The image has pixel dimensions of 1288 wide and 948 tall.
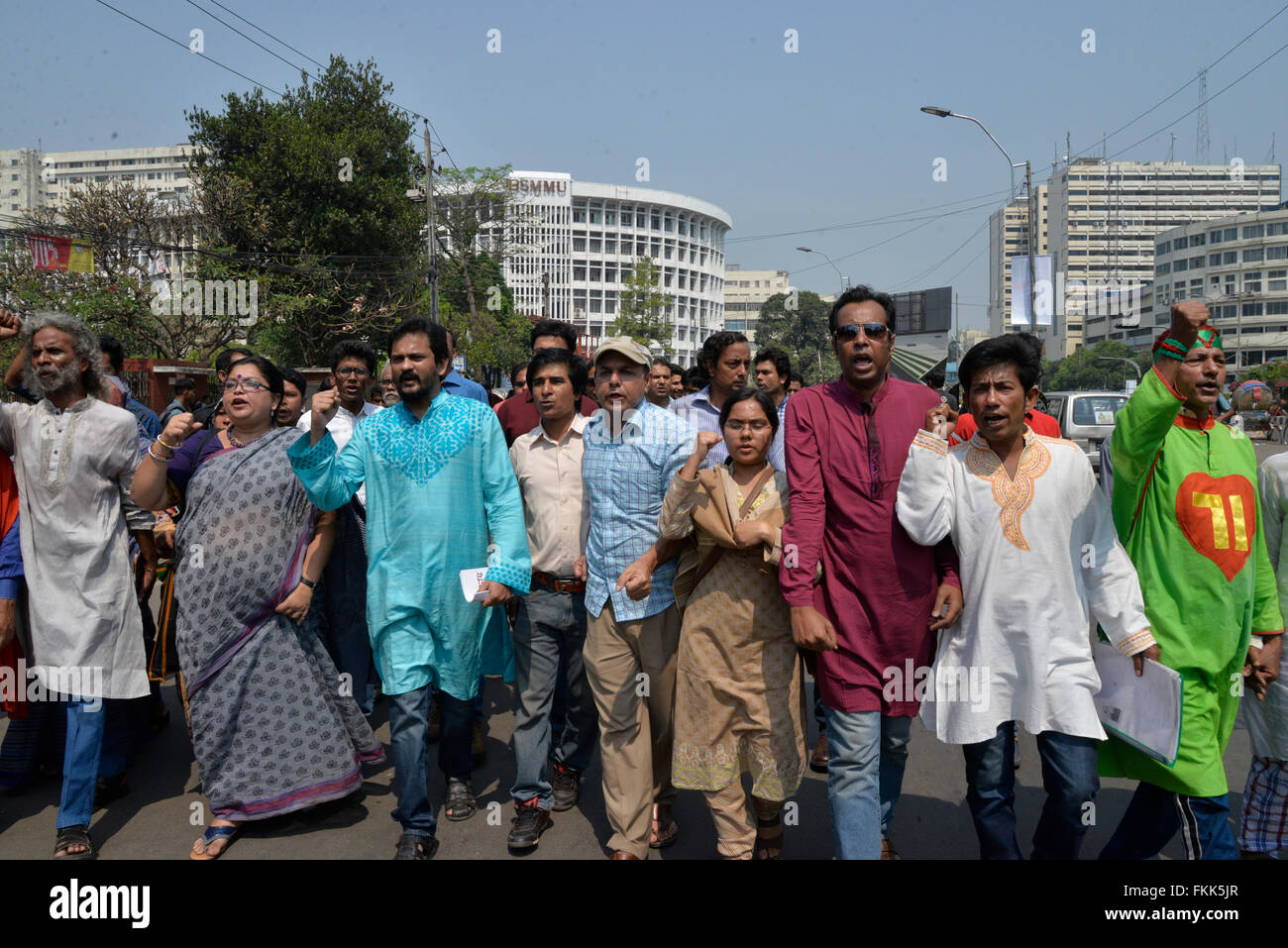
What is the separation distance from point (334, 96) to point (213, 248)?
6.03 metres

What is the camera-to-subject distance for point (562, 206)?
97.1m

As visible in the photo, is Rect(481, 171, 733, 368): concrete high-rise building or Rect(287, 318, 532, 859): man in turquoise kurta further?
Rect(481, 171, 733, 368): concrete high-rise building

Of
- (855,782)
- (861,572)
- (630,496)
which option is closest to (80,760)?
(630,496)

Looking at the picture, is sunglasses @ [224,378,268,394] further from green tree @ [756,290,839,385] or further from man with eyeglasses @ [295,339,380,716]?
green tree @ [756,290,839,385]

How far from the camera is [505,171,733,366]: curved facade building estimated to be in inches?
3770

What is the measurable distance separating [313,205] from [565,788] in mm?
23018

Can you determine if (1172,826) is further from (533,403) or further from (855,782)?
(533,403)

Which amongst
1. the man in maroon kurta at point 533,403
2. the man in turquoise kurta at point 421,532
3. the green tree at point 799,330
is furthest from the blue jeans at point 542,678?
the green tree at point 799,330

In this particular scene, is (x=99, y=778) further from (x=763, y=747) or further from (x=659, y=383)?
(x=659, y=383)

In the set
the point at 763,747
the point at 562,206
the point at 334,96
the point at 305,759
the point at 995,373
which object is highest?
the point at 562,206

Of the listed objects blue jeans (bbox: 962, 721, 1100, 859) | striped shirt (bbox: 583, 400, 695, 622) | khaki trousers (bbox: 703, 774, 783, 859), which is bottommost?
khaki trousers (bbox: 703, 774, 783, 859)

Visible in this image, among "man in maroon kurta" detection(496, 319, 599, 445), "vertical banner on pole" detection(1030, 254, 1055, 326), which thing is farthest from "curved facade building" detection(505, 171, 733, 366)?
"man in maroon kurta" detection(496, 319, 599, 445)

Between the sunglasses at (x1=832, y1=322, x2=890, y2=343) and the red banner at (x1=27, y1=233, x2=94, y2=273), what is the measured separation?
21162 millimetres
